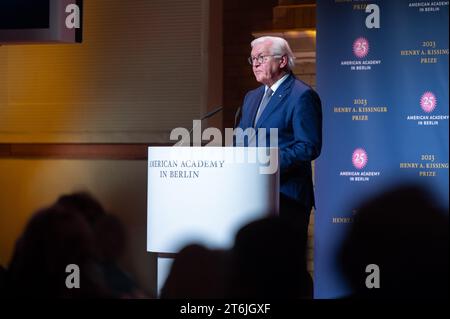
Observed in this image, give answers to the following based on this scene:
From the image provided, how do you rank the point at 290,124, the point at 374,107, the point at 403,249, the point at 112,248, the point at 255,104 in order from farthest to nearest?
the point at 112,248 < the point at 255,104 < the point at 290,124 < the point at 374,107 < the point at 403,249

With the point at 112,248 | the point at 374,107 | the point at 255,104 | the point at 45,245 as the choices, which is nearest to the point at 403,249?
the point at 374,107

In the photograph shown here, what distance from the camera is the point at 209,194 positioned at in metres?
4.45

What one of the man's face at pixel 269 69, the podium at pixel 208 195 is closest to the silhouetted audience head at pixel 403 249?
the podium at pixel 208 195

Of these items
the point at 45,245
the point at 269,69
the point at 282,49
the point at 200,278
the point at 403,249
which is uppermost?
the point at 282,49

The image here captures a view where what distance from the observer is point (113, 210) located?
6355 mm

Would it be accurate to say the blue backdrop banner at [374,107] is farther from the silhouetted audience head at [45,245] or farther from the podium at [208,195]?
the silhouetted audience head at [45,245]

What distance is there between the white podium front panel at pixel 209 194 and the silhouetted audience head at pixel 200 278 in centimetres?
8

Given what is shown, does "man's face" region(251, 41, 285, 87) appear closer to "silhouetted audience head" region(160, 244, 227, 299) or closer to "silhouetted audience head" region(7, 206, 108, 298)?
"silhouetted audience head" region(160, 244, 227, 299)

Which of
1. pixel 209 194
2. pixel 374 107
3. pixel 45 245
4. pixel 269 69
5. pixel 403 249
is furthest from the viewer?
pixel 269 69

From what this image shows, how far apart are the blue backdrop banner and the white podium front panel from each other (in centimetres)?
76

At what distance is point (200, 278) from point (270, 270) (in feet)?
1.25

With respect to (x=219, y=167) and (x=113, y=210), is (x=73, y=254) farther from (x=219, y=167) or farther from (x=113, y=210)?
(x=113, y=210)

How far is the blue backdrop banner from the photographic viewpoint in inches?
195

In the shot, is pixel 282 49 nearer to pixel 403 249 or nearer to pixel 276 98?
pixel 276 98
